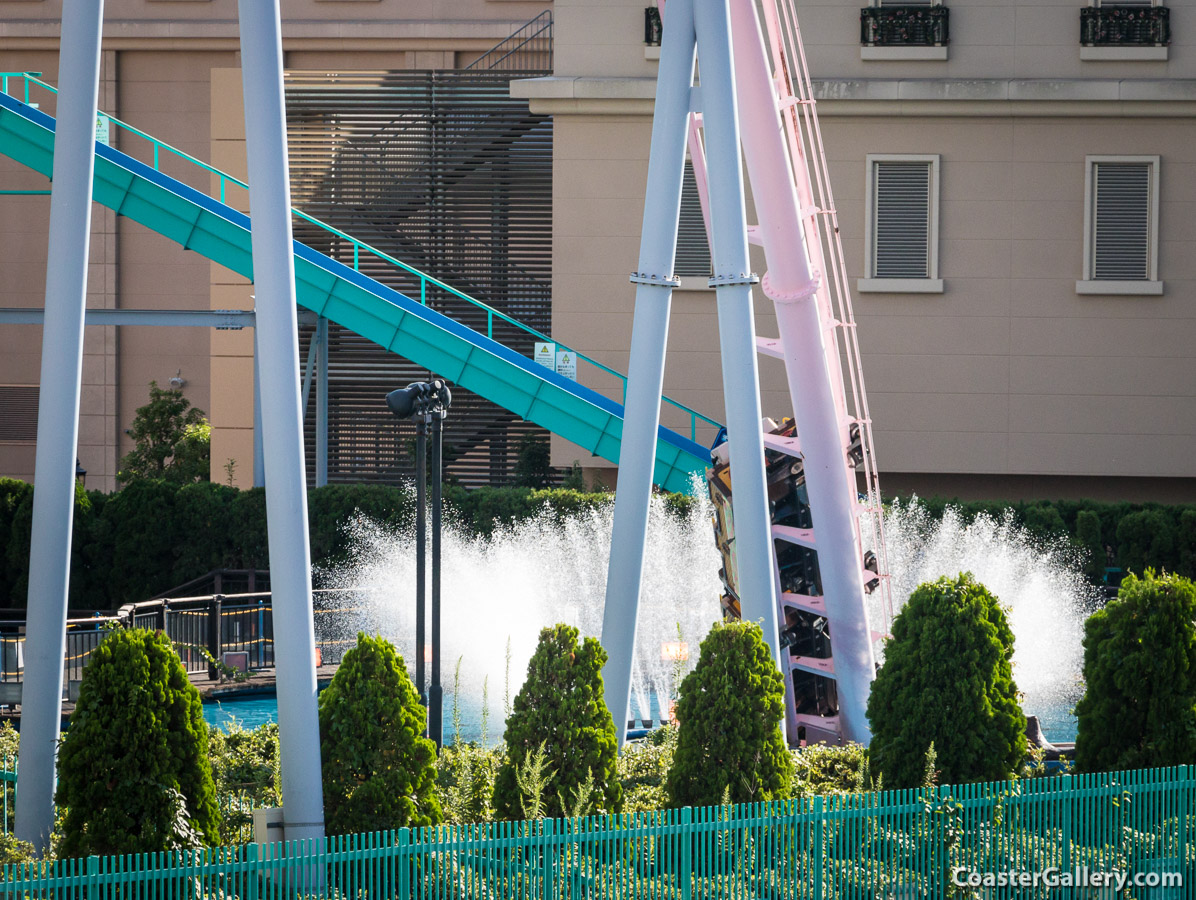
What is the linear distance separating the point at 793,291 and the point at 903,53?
1568 centimetres

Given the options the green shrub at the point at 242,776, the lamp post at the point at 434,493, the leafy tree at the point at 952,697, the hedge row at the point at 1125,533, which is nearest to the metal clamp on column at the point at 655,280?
the leafy tree at the point at 952,697

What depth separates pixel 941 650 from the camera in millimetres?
8430

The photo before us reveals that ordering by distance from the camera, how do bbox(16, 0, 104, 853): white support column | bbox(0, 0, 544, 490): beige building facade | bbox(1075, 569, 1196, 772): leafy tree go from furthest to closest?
1. bbox(0, 0, 544, 490): beige building facade
2. bbox(1075, 569, 1196, 772): leafy tree
3. bbox(16, 0, 104, 853): white support column

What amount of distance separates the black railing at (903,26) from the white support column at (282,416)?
62.9ft

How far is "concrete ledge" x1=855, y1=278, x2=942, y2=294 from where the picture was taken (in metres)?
24.1

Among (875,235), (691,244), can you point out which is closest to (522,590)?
(691,244)

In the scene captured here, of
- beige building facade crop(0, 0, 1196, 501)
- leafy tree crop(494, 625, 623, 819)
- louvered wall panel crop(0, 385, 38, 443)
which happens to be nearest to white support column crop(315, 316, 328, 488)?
beige building facade crop(0, 0, 1196, 501)

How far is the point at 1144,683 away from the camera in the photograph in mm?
8695

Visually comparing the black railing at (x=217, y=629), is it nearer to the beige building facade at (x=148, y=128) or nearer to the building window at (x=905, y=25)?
the beige building facade at (x=148, y=128)

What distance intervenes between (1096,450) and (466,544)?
38.5 ft

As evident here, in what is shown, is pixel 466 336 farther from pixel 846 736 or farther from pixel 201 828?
pixel 201 828

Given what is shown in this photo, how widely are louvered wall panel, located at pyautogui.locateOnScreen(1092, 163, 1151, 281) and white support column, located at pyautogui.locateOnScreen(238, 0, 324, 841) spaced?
20.4 m

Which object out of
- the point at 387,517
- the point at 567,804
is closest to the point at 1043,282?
the point at 387,517

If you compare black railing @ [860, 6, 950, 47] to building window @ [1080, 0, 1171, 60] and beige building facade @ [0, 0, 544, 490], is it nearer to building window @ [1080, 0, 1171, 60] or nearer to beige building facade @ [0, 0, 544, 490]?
building window @ [1080, 0, 1171, 60]
